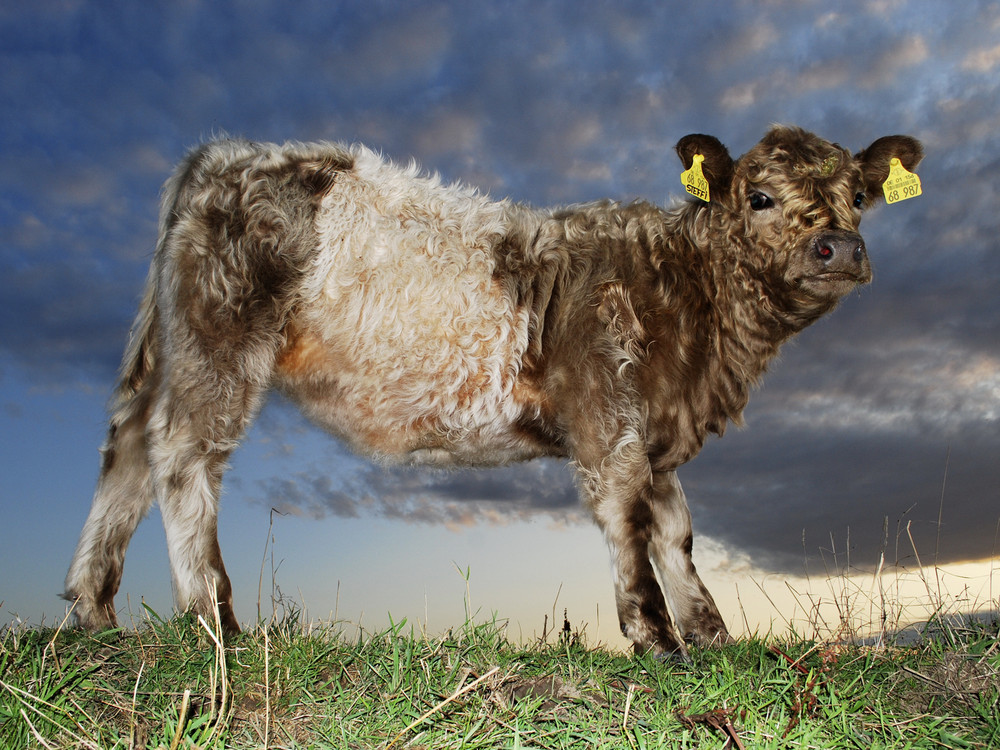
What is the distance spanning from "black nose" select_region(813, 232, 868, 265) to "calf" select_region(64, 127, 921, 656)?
15 millimetres

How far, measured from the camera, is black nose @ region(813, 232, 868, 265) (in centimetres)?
511

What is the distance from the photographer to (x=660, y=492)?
579 cm

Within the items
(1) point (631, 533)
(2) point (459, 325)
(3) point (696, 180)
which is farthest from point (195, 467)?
(3) point (696, 180)

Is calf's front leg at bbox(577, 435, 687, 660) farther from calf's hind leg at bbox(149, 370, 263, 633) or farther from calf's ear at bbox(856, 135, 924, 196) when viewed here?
calf's ear at bbox(856, 135, 924, 196)

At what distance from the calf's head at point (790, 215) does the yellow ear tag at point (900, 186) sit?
1.50 feet

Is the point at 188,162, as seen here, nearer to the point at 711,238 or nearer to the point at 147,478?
the point at 147,478

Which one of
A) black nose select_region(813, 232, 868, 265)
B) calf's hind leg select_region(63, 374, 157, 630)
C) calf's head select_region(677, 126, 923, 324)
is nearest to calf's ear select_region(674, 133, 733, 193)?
calf's head select_region(677, 126, 923, 324)

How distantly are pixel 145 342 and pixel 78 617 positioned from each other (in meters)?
1.91

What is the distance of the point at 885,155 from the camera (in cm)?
624

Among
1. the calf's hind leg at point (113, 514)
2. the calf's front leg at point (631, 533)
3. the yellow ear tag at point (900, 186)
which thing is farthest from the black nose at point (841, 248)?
the calf's hind leg at point (113, 514)

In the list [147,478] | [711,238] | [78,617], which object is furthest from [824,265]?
[78,617]

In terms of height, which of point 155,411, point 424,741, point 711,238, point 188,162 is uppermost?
point 188,162

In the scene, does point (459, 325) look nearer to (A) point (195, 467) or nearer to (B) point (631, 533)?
(B) point (631, 533)

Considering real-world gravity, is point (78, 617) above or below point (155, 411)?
below
